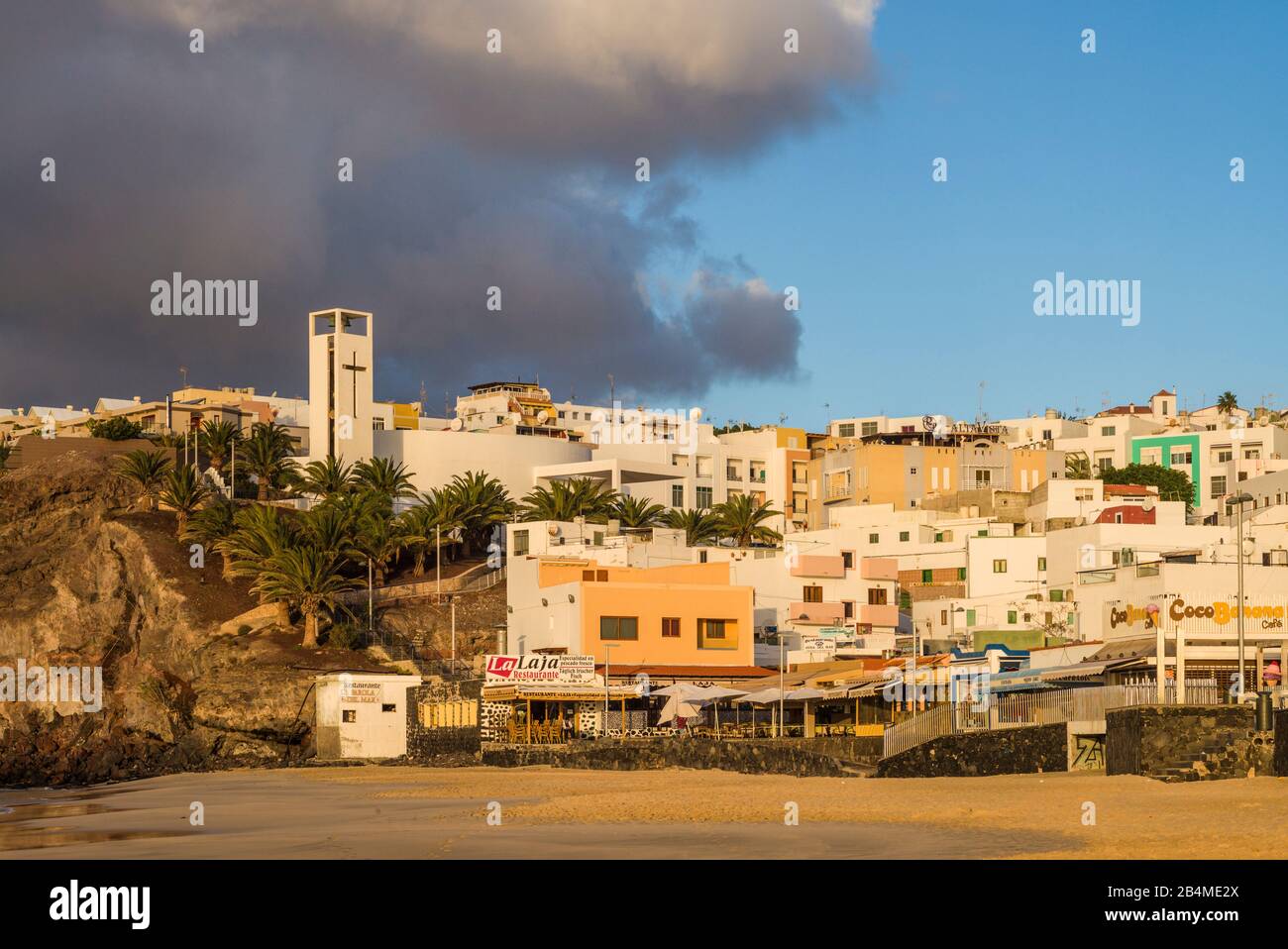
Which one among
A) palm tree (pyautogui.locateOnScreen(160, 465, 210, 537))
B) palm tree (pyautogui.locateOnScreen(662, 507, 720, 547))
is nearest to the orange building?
palm tree (pyautogui.locateOnScreen(662, 507, 720, 547))

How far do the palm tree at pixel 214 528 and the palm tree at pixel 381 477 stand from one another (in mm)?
10645

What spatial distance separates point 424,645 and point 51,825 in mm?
49378

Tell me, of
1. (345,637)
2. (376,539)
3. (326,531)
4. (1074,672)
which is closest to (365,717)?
(345,637)

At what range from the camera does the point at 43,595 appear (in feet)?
293

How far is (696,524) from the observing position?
328 ft

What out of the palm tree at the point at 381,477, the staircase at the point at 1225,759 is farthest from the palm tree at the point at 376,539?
the staircase at the point at 1225,759

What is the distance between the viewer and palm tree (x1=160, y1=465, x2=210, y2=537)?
306ft

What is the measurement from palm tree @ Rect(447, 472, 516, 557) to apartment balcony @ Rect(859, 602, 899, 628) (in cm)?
2647

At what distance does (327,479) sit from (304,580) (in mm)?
22428

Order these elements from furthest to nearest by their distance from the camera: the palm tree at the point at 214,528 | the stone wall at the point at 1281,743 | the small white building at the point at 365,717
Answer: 1. the palm tree at the point at 214,528
2. the small white building at the point at 365,717
3. the stone wall at the point at 1281,743

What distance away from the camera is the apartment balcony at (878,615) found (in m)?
81.4

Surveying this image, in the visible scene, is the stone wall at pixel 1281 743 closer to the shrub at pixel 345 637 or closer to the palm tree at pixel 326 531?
the shrub at pixel 345 637

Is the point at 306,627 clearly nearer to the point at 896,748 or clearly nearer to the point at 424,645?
the point at 424,645
